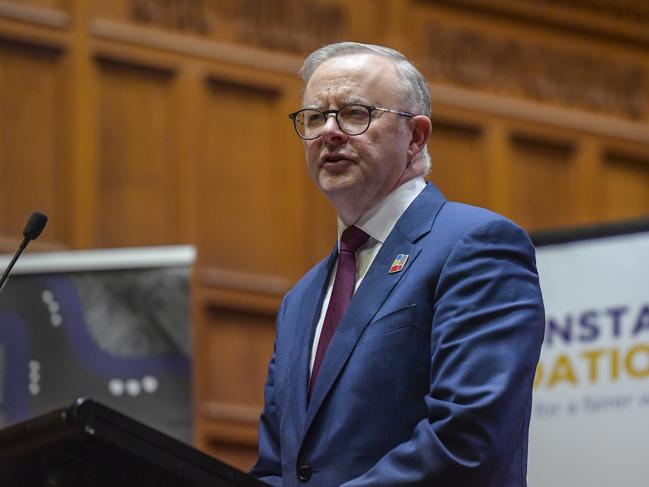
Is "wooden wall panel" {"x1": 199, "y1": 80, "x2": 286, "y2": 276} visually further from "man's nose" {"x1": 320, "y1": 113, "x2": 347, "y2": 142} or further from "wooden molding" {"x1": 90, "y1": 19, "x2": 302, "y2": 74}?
"man's nose" {"x1": 320, "y1": 113, "x2": 347, "y2": 142}

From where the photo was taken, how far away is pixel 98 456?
6.95ft

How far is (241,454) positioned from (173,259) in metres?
1.09

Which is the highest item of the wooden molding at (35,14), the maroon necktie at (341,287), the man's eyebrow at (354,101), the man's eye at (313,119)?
the wooden molding at (35,14)

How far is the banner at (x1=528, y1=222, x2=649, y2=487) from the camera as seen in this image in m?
4.27

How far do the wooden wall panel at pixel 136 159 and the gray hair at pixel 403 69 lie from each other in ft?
8.71

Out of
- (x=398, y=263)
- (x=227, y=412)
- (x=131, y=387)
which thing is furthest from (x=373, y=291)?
(x=227, y=412)

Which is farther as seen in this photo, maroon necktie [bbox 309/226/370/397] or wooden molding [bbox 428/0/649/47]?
wooden molding [bbox 428/0/649/47]

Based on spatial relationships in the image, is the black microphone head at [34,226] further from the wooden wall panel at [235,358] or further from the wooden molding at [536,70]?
the wooden molding at [536,70]

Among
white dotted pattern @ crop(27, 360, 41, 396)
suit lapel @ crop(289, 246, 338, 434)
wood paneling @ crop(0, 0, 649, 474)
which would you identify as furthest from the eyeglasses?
wood paneling @ crop(0, 0, 649, 474)

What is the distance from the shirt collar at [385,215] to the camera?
9.01ft

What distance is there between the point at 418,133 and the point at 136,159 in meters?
2.83

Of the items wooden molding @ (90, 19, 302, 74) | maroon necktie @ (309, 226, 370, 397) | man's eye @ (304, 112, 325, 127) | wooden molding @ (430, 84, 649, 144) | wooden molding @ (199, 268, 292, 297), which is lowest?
wooden molding @ (199, 268, 292, 297)

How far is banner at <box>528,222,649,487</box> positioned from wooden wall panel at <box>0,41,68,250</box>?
201 centimetres

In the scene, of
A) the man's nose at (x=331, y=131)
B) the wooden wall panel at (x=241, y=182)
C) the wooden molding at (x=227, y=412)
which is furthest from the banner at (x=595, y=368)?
the man's nose at (x=331, y=131)
